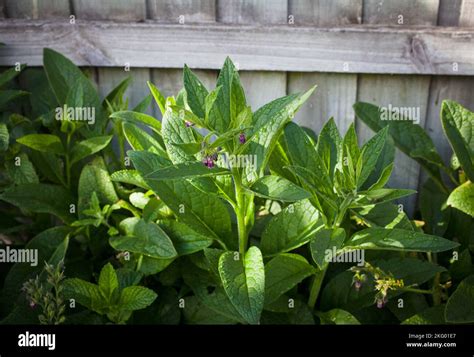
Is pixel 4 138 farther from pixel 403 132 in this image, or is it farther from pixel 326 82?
pixel 403 132

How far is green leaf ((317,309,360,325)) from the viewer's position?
7.21 feet

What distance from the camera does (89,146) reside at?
2496 millimetres

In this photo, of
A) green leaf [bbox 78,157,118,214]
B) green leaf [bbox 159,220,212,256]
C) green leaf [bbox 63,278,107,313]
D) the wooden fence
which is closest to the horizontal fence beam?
the wooden fence

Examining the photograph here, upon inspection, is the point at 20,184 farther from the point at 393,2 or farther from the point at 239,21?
the point at 393,2

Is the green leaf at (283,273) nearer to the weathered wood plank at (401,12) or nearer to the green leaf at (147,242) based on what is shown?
the green leaf at (147,242)

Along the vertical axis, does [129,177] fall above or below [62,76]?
below

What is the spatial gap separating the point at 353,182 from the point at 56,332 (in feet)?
3.66

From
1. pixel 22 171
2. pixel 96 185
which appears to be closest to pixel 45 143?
pixel 22 171

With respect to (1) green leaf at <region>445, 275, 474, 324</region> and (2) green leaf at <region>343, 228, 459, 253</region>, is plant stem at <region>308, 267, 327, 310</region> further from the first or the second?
(1) green leaf at <region>445, 275, 474, 324</region>

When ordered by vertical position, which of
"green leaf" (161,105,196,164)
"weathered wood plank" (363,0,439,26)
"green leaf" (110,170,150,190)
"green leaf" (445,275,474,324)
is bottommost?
"green leaf" (445,275,474,324)

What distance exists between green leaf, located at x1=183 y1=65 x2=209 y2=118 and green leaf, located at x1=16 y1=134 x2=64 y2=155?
0.66m

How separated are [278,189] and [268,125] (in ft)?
0.83

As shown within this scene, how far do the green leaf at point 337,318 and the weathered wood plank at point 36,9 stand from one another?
1.52 m

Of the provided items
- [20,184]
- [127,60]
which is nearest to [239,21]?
[127,60]
